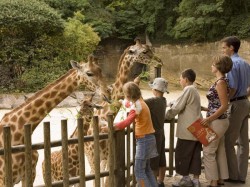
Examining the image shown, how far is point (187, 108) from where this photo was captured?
17.4 feet

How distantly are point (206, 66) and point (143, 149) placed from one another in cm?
1817

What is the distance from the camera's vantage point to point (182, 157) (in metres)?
5.45

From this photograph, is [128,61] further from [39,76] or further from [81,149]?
[39,76]

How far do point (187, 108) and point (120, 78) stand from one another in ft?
4.88

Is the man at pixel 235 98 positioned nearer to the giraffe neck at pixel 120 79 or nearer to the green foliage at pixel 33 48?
the giraffe neck at pixel 120 79

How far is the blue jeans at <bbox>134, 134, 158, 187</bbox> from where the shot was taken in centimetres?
472

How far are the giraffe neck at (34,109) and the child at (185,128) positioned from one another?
1.38 m

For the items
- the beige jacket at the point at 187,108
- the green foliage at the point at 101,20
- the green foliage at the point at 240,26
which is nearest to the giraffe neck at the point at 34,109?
the beige jacket at the point at 187,108

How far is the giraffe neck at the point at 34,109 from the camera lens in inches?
188

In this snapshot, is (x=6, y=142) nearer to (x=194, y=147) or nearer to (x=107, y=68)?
(x=194, y=147)

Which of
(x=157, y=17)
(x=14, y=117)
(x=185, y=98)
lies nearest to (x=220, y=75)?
(x=185, y=98)

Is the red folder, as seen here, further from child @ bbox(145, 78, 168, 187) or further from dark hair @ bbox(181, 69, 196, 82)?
dark hair @ bbox(181, 69, 196, 82)

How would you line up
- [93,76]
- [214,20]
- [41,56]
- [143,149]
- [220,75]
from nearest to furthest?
[143,149], [220,75], [93,76], [41,56], [214,20]

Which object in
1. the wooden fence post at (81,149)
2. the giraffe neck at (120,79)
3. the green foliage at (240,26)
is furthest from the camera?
the green foliage at (240,26)
